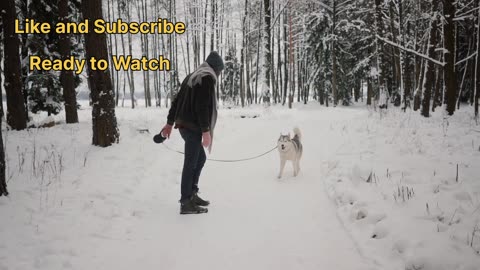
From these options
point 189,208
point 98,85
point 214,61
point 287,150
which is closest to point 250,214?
point 189,208

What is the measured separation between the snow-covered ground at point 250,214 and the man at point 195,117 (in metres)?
0.44

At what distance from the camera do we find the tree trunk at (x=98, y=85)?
24.3 ft

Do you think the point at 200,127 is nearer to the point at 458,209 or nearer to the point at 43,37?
the point at 458,209

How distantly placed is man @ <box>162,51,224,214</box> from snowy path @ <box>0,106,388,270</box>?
0.43 m

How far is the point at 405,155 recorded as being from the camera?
258 inches

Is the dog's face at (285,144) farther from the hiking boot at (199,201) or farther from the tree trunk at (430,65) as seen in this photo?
the tree trunk at (430,65)

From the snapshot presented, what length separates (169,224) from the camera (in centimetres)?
407

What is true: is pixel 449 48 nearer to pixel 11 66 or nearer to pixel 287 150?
pixel 287 150

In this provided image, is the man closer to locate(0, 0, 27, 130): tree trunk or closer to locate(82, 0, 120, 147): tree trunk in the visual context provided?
locate(82, 0, 120, 147): tree trunk

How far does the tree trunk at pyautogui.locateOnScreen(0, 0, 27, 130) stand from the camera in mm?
9656

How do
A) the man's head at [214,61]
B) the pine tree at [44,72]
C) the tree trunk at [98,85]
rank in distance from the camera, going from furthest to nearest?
the pine tree at [44,72] → the tree trunk at [98,85] → the man's head at [214,61]

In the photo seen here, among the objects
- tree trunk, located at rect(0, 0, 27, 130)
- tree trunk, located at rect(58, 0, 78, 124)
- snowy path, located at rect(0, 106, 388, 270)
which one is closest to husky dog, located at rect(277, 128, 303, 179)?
snowy path, located at rect(0, 106, 388, 270)

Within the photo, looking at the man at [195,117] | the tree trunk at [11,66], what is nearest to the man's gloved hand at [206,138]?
the man at [195,117]

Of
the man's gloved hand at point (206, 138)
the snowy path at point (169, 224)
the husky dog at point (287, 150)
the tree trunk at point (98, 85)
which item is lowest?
the snowy path at point (169, 224)
